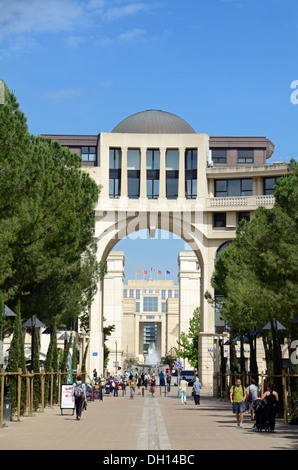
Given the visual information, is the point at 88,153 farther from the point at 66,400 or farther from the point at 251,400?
the point at 251,400

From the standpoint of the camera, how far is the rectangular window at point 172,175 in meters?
81.2

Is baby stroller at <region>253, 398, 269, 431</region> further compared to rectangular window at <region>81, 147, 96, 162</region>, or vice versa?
rectangular window at <region>81, 147, 96, 162</region>

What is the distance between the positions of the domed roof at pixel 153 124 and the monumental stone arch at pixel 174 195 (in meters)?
3.40

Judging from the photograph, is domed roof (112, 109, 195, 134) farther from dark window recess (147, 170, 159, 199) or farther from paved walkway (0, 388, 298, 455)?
paved walkway (0, 388, 298, 455)

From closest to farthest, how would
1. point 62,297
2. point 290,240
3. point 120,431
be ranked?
1. point 120,431
2. point 290,240
3. point 62,297

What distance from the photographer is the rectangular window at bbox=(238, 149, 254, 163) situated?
9925 cm

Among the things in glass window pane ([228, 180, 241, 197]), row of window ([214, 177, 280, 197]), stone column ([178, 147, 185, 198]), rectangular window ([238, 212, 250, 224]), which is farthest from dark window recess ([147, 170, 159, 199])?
rectangular window ([238, 212, 250, 224])

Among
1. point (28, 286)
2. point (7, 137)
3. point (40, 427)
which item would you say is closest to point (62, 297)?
point (28, 286)

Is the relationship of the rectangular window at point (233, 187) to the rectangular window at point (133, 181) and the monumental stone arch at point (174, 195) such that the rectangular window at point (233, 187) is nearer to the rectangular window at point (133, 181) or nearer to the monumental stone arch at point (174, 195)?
the monumental stone arch at point (174, 195)

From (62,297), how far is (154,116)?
50.0m

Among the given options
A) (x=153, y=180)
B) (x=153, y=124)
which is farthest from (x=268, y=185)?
(x=153, y=124)

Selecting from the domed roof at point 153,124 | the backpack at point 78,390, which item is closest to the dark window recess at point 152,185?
the domed roof at point 153,124

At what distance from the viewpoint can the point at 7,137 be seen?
29.8m
